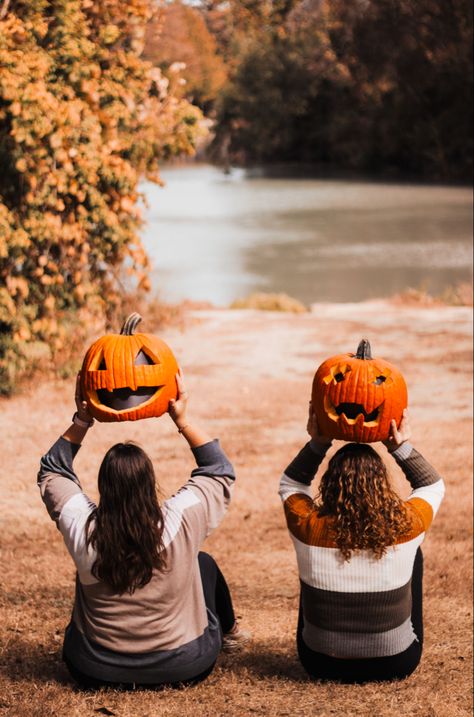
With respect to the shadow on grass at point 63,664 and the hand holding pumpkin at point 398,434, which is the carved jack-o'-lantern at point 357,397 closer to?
the hand holding pumpkin at point 398,434

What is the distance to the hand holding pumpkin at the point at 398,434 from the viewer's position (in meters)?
3.63

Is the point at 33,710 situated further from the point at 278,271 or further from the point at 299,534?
the point at 278,271

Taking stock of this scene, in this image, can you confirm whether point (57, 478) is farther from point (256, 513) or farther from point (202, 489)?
point (256, 513)

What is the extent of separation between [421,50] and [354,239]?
9.25m

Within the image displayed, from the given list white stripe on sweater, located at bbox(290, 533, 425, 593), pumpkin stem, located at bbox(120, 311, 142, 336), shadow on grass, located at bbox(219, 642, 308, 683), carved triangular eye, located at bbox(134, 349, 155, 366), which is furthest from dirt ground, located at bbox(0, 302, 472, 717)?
pumpkin stem, located at bbox(120, 311, 142, 336)

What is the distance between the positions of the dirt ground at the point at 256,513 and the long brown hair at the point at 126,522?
0.58 meters

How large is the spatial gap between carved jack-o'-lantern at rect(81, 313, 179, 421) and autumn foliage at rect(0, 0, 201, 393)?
4921 millimetres

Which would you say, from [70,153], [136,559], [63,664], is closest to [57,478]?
[136,559]

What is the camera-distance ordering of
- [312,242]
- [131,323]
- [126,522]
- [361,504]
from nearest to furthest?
1. [126,522]
2. [361,504]
3. [131,323]
4. [312,242]

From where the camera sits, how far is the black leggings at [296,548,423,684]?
3697mm

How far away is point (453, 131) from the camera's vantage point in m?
35.0

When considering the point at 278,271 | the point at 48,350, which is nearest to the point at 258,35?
the point at 278,271

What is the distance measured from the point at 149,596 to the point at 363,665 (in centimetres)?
90

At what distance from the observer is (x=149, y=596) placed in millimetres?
3395
